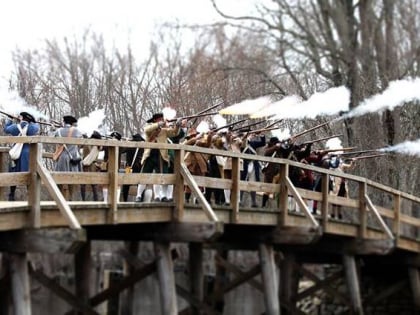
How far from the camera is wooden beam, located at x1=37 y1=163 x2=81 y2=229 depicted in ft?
42.7

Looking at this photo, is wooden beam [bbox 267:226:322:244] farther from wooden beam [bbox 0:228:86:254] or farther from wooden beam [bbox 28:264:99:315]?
wooden beam [bbox 0:228:86:254]

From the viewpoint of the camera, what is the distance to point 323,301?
25844mm

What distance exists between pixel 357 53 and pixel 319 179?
10965mm

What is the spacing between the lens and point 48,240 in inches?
518

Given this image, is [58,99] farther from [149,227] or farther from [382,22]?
[149,227]

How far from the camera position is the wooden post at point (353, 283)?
65.3 ft

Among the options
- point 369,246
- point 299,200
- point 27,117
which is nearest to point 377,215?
point 369,246

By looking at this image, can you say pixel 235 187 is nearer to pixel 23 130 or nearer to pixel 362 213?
pixel 23 130

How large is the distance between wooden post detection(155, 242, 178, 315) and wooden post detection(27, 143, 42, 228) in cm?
308

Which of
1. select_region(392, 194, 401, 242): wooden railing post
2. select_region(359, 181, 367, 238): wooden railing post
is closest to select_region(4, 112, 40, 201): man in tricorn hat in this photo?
select_region(359, 181, 367, 238): wooden railing post

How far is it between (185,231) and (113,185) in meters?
1.55

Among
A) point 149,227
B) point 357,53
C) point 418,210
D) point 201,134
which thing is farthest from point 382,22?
point 149,227

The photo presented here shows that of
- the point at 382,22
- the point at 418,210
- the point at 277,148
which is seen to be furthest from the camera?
the point at 382,22

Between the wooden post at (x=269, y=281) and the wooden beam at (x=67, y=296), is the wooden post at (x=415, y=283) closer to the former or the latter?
the wooden post at (x=269, y=281)
